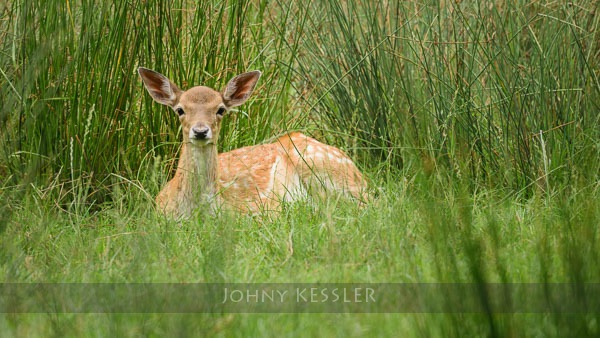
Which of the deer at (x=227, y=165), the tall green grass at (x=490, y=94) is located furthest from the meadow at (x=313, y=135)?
the deer at (x=227, y=165)

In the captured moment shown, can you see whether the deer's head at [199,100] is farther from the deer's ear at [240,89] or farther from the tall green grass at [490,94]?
the tall green grass at [490,94]

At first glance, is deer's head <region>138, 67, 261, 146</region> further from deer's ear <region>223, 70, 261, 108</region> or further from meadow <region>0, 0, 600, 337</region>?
meadow <region>0, 0, 600, 337</region>

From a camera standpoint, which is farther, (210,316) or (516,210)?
(516,210)

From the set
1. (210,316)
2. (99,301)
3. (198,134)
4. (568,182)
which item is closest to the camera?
(210,316)

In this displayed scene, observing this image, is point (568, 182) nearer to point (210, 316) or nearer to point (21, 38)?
point (210, 316)

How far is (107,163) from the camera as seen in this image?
5.20 m

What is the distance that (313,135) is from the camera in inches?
253

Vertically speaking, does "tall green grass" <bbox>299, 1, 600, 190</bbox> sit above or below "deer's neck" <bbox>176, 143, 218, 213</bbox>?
A: above

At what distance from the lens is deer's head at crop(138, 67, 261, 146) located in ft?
16.7

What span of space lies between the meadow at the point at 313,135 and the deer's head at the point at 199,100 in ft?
0.66

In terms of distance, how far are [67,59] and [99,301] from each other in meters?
2.24

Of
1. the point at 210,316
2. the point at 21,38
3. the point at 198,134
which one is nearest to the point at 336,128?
the point at 198,134

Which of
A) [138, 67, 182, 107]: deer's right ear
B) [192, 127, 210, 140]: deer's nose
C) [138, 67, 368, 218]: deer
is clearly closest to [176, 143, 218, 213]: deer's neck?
[138, 67, 368, 218]: deer

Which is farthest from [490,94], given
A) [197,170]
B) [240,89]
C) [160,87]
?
[160,87]
